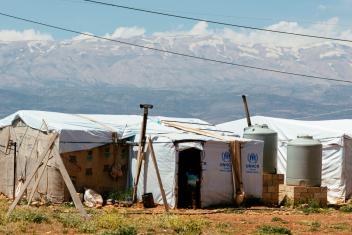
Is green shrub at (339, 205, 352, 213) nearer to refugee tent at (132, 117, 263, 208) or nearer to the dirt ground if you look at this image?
the dirt ground

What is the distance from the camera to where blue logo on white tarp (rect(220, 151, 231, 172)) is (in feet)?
78.9

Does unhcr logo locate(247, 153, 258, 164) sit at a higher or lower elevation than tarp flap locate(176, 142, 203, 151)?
lower

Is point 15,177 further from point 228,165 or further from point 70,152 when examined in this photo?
point 228,165

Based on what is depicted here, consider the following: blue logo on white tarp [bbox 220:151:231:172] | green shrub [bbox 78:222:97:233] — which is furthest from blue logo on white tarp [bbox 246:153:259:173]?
green shrub [bbox 78:222:97:233]

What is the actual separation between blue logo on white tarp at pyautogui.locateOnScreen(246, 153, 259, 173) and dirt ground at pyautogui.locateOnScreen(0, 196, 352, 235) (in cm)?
278

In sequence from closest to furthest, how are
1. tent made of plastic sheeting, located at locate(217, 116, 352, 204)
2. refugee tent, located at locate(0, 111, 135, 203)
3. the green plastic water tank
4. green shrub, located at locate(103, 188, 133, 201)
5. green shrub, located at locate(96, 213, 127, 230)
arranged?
Answer: green shrub, located at locate(96, 213, 127, 230) < refugee tent, located at locate(0, 111, 135, 203) < green shrub, located at locate(103, 188, 133, 201) < the green plastic water tank < tent made of plastic sheeting, located at locate(217, 116, 352, 204)

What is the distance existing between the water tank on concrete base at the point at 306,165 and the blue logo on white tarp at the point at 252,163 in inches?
68.9

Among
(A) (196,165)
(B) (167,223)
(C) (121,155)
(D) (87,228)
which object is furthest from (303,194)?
(D) (87,228)

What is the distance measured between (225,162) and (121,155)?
368 cm

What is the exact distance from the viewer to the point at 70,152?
952 inches

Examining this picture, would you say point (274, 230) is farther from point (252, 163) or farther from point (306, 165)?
point (306, 165)

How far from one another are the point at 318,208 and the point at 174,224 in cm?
929

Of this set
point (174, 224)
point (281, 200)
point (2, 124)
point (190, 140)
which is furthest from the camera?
point (2, 124)

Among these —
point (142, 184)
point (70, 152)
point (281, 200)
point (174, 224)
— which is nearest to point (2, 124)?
point (70, 152)
